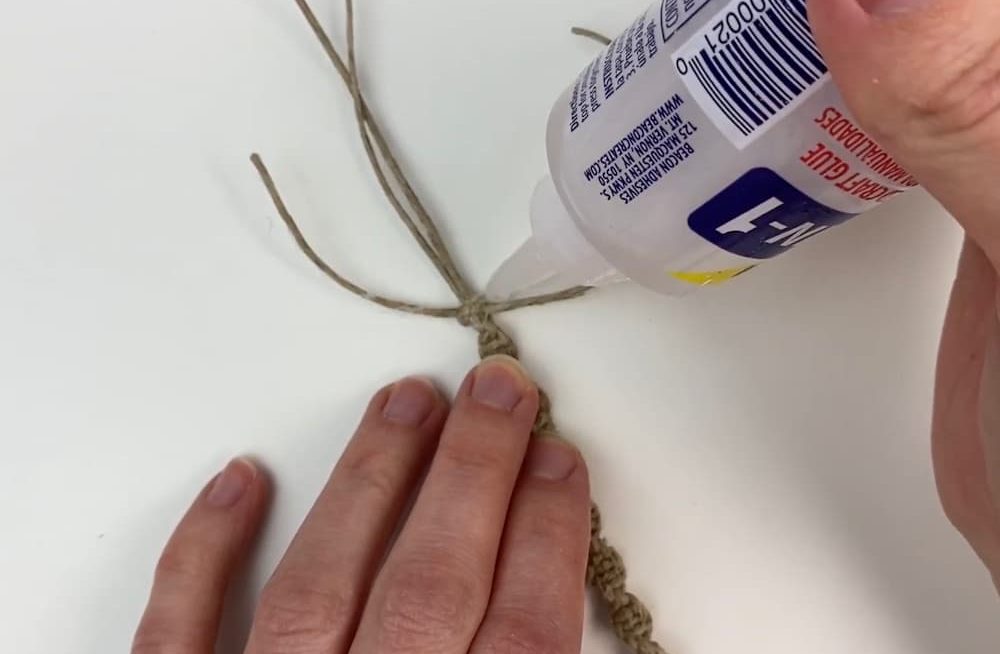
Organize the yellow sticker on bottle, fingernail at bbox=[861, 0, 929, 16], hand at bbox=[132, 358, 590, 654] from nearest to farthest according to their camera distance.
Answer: fingernail at bbox=[861, 0, 929, 16] → the yellow sticker on bottle → hand at bbox=[132, 358, 590, 654]

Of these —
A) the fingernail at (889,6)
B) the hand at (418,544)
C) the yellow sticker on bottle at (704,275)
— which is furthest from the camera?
the hand at (418,544)

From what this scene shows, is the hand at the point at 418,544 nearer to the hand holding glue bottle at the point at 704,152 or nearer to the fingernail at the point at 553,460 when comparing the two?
the fingernail at the point at 553,460

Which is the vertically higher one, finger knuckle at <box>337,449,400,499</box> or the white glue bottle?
the white glue bottle

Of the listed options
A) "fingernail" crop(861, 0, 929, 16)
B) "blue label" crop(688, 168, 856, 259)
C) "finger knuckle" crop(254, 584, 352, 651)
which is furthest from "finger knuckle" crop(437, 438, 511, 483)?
"fingernail" crop(861, 0, 929, 16)

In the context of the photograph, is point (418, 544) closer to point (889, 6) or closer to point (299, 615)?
point (299, 615)

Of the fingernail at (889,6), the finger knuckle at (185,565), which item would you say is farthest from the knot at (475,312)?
the fingernail at (889,6)

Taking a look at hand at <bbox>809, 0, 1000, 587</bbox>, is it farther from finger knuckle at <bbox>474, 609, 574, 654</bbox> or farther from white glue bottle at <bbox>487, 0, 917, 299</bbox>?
finger knuckle at <bbox>474, 609, 574, 654</bbox>

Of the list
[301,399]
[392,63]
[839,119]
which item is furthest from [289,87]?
[839,119]

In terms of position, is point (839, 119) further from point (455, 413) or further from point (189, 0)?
point (189, 0)
